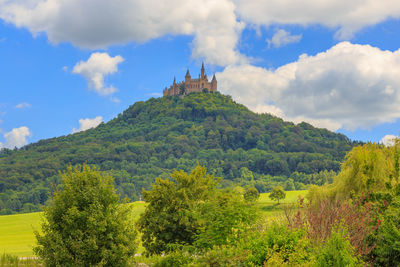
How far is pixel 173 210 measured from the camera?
2128cm

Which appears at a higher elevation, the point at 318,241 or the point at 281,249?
the point at 281,249

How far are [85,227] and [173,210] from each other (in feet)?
23.1

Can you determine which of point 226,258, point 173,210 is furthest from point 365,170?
point 226,258

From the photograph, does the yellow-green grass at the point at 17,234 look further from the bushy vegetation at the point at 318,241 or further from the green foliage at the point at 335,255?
the green foliage at the point at 335,255

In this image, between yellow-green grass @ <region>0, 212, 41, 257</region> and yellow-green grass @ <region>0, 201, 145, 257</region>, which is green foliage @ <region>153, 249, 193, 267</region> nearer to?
yellow-green grass @ <region>0, 201, 145, 257</region>

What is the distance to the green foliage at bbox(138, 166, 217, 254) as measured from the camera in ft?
67.2

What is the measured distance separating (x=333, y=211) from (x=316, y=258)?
4.22m

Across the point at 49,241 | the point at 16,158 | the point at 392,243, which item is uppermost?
the point at 16,158

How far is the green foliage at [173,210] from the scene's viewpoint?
20.5 metres

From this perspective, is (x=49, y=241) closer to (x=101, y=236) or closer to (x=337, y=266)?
(x=101, y=236)

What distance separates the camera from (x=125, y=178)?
146125 mm

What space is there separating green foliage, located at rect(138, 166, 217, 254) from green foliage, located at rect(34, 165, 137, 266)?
14.7ft

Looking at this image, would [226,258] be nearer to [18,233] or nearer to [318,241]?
[318,241]

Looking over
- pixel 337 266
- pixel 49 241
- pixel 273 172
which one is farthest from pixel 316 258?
pixel 273 172
